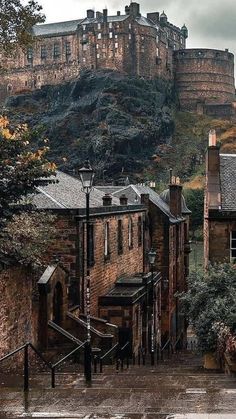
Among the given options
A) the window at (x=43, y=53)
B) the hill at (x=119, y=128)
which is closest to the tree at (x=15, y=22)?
the hill at (x=119, y=128)

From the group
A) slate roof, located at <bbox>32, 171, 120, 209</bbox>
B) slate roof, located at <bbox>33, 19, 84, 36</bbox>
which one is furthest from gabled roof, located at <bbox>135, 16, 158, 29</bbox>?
slate roof, located at <bbox>32, 171, 120, 209</bbox>

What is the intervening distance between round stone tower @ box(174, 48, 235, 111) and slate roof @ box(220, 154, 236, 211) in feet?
353

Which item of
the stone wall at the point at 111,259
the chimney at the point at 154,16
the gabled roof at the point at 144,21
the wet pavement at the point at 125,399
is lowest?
the wet pavement at the point at 125,399

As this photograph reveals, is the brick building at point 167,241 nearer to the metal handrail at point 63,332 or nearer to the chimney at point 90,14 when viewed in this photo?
the metal handrail at point 63,332

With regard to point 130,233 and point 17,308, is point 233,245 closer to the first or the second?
point 130,233

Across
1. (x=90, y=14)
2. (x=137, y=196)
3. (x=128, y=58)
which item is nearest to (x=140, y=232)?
(x=137, y=196)

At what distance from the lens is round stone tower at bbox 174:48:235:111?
136 meters

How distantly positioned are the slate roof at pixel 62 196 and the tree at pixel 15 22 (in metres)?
4.89

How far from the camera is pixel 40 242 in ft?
65.5

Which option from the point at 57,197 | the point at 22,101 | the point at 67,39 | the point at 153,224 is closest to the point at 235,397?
the point at 57,197

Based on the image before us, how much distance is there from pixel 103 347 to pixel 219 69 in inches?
4876

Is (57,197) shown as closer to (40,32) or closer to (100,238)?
(100,238)

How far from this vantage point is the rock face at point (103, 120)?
108 metres

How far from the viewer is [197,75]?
136 m
